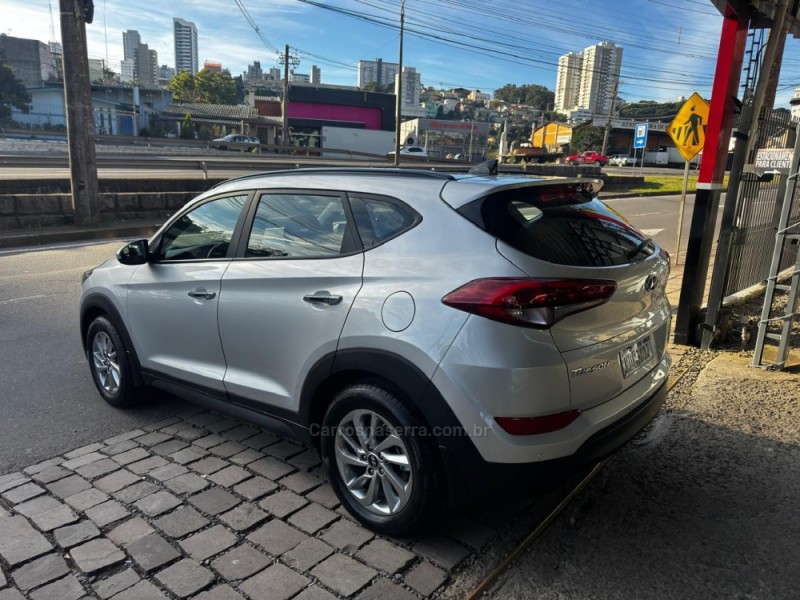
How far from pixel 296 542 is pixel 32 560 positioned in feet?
3.84

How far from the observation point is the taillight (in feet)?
7.95

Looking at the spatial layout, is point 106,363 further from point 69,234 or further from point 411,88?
point 411,88

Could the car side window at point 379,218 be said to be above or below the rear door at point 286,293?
above

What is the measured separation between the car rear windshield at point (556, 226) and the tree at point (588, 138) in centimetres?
8119

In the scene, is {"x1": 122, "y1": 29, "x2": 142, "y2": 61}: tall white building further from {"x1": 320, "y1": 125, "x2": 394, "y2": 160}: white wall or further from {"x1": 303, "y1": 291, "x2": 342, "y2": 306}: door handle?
{"x1": 303, "y1": 291, "x2": 342, "y2": 306}: door handle

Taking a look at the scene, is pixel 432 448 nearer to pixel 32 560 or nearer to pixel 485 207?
pixel 485 207

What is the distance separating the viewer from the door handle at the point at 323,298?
9.49ft

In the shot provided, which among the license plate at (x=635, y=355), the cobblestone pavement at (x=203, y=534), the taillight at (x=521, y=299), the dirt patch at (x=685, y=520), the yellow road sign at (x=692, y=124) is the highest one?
the yellow road sign at (x=692, y=124)

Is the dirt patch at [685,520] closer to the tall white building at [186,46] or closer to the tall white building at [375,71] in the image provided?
the tall white building at [375,71]

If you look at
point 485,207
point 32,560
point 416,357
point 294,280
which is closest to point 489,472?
point 416,357

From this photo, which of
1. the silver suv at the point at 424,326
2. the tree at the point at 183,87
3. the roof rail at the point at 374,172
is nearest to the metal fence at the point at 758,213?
the silver suv at the point at 424,326

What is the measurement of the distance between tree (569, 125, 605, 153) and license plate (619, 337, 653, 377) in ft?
267

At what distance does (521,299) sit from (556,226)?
0.56 m

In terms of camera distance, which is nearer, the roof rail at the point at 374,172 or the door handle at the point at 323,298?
the door handle at the point at 323,298
